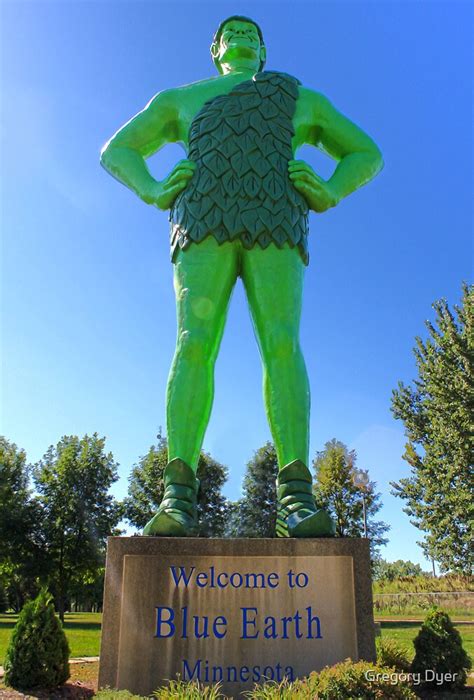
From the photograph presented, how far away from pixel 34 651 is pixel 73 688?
464mm

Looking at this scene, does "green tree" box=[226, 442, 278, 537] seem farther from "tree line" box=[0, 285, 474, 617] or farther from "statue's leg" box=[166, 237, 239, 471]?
"statue's leg" box=[166, 237, 239, 471]

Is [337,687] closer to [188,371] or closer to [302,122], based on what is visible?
[188,371]

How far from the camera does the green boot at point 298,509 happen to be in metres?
3.59

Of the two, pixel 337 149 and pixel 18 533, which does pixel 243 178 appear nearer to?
pixel 337 149

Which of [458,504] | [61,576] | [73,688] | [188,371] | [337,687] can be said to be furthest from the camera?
[61,576]

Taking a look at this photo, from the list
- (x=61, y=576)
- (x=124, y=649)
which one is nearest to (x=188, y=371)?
(x=124, y=649)

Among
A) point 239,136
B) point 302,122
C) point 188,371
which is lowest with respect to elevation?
point 188,371

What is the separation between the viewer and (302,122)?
4.91m

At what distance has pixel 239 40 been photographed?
5.42m

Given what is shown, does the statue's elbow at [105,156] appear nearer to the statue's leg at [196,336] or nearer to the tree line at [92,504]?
the statue's leg at [196,336]

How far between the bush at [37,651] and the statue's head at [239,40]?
17.1 ft

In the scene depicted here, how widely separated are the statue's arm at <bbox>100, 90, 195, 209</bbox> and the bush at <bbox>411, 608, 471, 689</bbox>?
4352 millimetres

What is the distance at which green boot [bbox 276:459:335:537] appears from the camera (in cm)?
359

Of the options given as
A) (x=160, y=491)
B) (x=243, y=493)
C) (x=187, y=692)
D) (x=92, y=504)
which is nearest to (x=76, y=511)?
(x=92, y=504)
